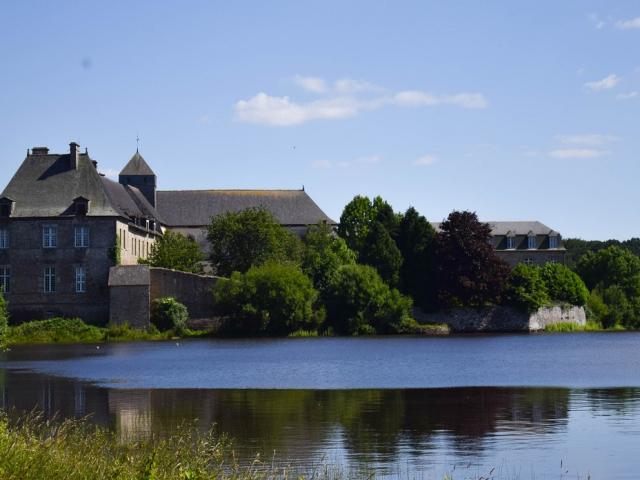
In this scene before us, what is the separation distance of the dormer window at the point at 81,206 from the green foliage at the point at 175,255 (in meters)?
6.62

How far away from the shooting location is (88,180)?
64875 millimetres

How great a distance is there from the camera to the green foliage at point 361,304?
62.0 meters

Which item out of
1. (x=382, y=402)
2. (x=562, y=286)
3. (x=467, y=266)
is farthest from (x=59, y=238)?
(x=382, y=402)

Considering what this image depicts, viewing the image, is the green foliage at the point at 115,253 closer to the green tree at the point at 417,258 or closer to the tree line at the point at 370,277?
the tree line at the point at 370,277

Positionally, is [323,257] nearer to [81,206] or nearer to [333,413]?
[81,206]

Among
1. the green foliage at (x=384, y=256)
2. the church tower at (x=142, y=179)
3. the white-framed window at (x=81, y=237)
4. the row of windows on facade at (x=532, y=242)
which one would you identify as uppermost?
the church tower at (x=142, y=179)

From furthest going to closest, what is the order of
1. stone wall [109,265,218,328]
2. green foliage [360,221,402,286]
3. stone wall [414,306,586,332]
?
green foliage [360,221,402,286]
stone wall [414,306,586,332]
stone wall [109,265,218,328]

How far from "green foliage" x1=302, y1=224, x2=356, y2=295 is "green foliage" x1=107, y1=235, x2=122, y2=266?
39.1 ft

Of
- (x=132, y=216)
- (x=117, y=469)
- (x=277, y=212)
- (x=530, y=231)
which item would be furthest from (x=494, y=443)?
(x=530, y=231)

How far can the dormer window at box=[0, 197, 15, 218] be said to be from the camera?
6431 cm

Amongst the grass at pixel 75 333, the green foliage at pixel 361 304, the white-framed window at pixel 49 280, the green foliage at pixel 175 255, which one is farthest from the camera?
the green foliage at pixel 175 255

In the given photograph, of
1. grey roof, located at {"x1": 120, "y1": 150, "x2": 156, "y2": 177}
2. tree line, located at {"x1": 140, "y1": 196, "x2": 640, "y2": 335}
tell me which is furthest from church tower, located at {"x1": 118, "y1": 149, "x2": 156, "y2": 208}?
tree line, located at {"x1": 140, "y1": 196, "x2": 640, "y2": 335}

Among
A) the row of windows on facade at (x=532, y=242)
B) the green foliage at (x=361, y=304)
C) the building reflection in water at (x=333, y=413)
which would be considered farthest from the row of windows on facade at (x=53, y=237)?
the row of windows on facade at (x=532, y=242)

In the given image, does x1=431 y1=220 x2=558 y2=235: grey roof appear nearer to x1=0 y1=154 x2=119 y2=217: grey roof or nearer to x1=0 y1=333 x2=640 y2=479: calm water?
x1=0 y1=154 x2=119 y2=217: grey roof
